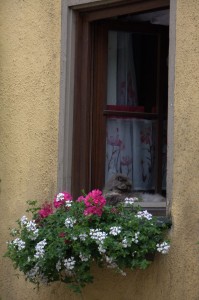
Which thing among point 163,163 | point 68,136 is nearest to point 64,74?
point 68,136

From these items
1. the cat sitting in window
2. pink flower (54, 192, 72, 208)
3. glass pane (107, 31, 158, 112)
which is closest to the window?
glass pane (107, 31, 158, 112)

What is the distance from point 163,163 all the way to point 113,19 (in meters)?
1.20

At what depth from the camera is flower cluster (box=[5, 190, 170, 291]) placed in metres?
5.99

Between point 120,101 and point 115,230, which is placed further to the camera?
point 120,101

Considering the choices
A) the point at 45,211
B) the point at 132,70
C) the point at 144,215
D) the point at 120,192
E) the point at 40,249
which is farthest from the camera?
the point at 132,70

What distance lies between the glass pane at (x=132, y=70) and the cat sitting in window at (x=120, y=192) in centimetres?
64

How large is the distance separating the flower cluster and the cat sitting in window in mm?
415

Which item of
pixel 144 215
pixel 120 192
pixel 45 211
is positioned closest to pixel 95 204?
pixel 144 215

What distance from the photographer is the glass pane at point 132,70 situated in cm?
725

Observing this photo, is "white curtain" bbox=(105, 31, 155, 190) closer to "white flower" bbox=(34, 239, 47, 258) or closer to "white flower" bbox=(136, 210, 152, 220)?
"white flower" bbox=(136, 210, 152, 220)

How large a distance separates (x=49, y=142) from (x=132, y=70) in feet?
2.94

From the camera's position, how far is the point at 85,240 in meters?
6.00

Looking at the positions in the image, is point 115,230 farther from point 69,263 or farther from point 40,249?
point 40,249

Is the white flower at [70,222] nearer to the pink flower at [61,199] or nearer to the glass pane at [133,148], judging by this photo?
the pink flower at [61,199]
